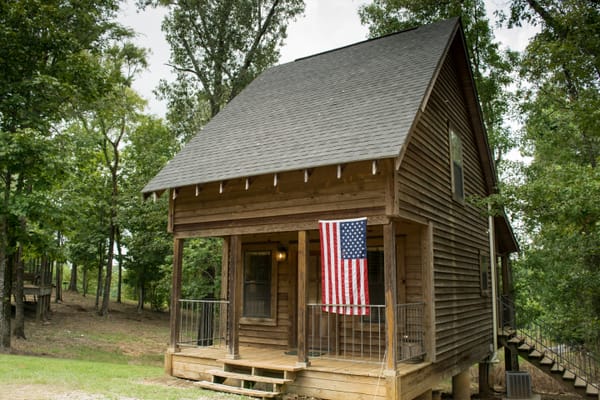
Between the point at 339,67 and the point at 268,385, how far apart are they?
26.8ft

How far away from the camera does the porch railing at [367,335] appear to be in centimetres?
855

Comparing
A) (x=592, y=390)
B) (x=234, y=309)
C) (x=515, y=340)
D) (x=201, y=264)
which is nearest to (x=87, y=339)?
(x=201, y=264)

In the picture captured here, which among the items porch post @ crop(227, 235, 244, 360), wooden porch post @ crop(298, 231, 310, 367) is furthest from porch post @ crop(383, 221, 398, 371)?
porch post @ crop(227, 235, 244, 360)

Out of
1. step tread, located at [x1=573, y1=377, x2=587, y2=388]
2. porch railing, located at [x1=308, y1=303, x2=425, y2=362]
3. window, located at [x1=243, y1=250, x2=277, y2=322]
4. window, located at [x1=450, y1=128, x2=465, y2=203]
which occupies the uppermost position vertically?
window, located at [x1=450, y1=128, x2=465, y2=203]

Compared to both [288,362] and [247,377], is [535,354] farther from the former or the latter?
[247,377]

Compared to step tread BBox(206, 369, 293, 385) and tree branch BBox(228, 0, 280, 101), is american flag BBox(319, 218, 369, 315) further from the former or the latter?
tree branch BBox(228, 0, 280, 101)

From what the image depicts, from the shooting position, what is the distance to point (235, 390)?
8273mm

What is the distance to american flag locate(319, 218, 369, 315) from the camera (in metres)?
7.62

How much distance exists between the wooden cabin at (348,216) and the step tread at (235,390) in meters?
0.03

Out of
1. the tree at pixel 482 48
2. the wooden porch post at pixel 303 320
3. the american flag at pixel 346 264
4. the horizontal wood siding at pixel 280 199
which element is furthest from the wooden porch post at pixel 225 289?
the tree at pixel 482 48

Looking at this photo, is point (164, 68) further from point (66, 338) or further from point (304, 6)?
point (66, 338)

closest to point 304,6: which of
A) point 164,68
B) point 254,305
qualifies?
point 164,68

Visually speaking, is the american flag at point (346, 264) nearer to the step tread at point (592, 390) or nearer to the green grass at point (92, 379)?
the green grass at point (92, 379)

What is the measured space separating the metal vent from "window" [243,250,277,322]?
19.8ft
